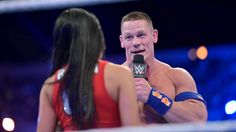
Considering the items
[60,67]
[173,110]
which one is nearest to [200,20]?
[173,110]

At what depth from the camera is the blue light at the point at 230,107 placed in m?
4.05

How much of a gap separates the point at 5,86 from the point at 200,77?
1.82 metres

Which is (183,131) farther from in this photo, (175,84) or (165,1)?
(165,1)

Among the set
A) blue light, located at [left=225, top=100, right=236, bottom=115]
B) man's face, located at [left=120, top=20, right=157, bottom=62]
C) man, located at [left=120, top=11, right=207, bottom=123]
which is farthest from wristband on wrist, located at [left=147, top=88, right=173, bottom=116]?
blue light, located at [left=225, top=100, right=236, bottom=115]

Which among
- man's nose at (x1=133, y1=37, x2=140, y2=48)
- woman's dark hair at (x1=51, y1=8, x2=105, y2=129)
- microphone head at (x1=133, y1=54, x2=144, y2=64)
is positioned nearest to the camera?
woman's dark hair at (x1=51, y1=8, x2=105, y2=129)

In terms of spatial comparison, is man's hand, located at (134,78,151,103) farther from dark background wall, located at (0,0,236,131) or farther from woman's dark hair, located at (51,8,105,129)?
dark background wall, located at (0,0,236,131)

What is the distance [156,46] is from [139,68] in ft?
7.89

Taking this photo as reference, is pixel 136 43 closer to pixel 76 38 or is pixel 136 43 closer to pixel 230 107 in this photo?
pixel 76 38

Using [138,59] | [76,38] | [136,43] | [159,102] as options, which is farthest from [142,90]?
[76,38]

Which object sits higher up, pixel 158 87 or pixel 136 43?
pixel 136 43

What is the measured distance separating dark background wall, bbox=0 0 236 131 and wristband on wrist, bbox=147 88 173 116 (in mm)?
1934

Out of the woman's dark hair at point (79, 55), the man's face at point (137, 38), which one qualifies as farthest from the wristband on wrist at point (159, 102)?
the woman's dark hair at point (79, 55)

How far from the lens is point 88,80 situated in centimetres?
135

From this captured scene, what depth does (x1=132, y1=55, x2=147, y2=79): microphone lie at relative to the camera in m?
1.81
